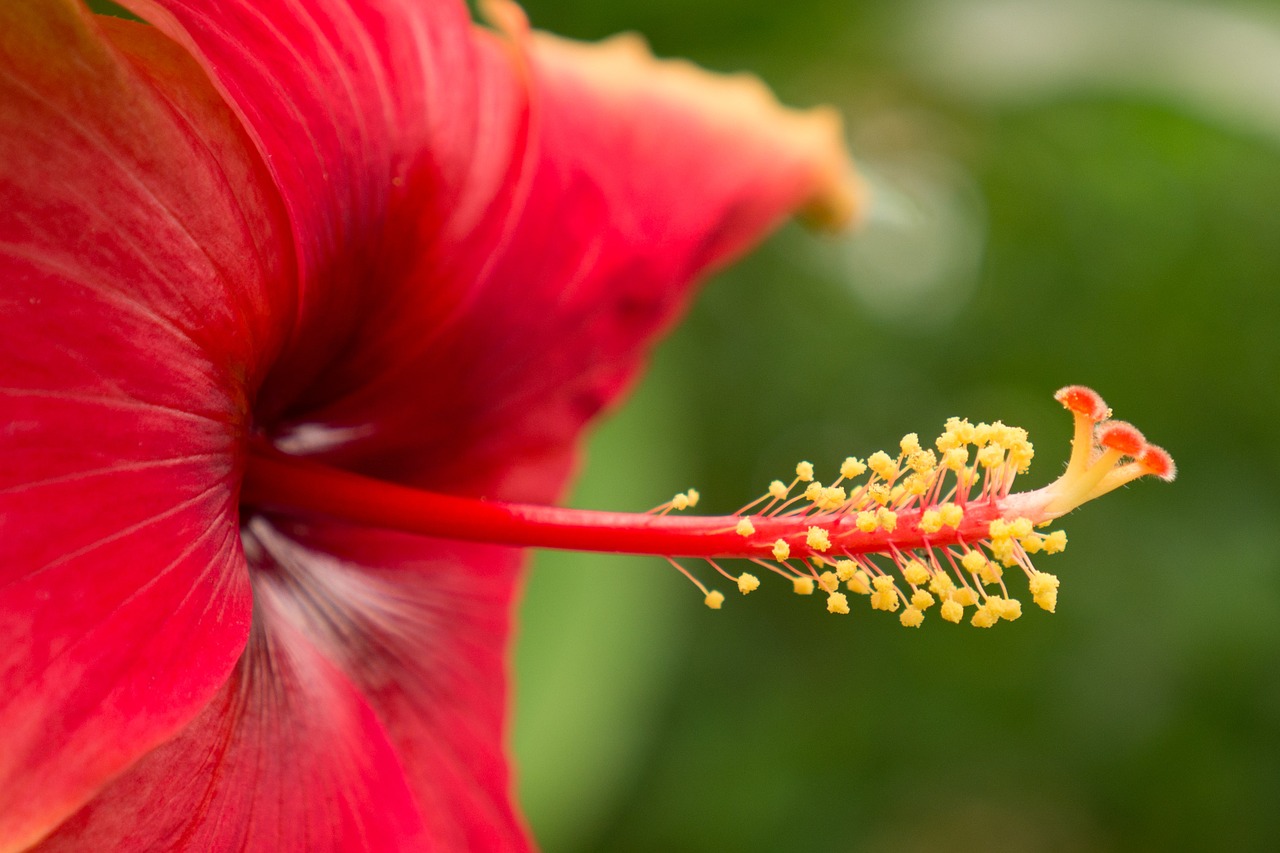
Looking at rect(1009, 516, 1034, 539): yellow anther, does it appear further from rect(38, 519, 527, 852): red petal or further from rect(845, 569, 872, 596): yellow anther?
rect(38, 519, 527, 852): red petal

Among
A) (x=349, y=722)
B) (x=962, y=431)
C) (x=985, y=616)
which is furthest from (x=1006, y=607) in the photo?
(x=349, y=722)

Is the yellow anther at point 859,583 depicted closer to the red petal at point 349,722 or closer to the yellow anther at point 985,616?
the yellow anther at point 985,616

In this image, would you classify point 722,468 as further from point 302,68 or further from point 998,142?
point 302,68

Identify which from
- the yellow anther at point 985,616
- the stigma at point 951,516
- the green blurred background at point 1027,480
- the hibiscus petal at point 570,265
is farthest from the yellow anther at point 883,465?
the green blurred background at point 1027,480

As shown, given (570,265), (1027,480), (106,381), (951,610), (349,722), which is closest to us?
(106,381)

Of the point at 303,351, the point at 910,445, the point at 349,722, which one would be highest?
the point at 910,445

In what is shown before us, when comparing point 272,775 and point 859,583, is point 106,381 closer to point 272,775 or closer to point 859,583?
Answer: point 272,775
